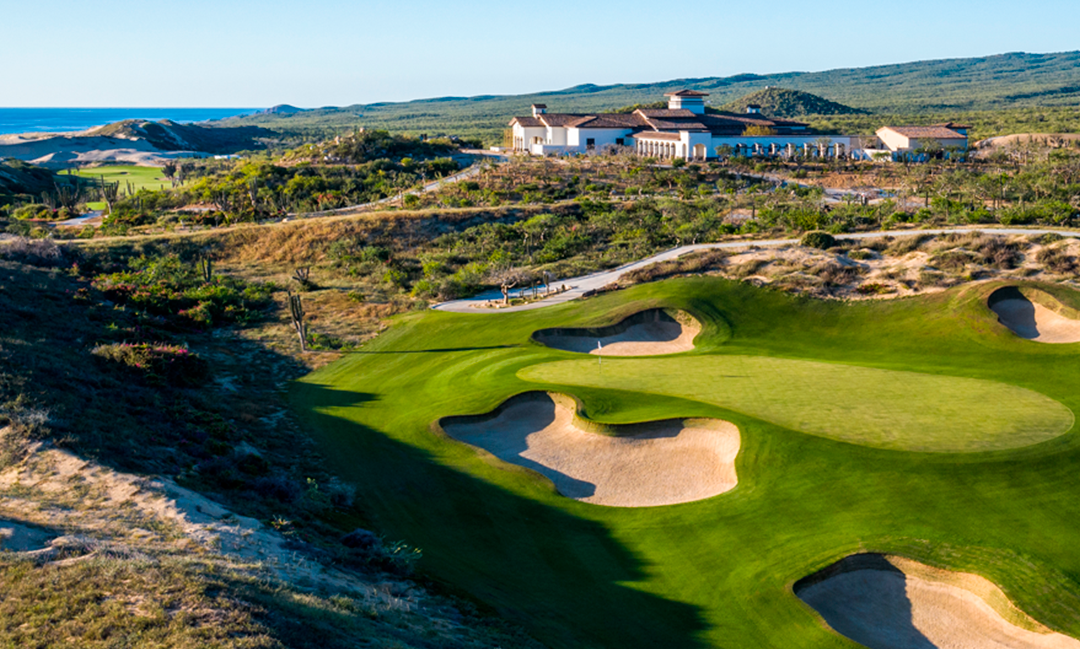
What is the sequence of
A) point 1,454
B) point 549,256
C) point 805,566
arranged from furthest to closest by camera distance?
point 549,256
point 1,454
point 805,566

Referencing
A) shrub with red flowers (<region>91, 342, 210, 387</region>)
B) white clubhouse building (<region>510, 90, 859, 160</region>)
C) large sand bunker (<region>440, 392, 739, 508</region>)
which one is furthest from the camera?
white clubhouse building (<region>510, 90, 859, 160</region>)

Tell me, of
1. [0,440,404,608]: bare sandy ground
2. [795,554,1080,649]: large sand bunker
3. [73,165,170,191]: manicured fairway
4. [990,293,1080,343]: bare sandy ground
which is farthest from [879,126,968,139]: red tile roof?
[73,165,170,191]: manicured fairway

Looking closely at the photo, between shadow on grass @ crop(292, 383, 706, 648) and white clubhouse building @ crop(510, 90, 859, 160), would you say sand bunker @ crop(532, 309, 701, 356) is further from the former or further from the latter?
white clubhouse building @ crop(510, 90, 859, 160)

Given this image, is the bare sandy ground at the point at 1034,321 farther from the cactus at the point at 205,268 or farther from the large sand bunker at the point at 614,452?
the cactus at the point at 205,268

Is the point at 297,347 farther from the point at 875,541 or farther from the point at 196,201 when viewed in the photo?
the point at 196,201

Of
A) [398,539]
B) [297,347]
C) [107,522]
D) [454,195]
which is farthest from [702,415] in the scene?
[454,195]

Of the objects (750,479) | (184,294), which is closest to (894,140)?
(184,294)

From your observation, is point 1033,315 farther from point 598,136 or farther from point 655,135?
point 598,136
